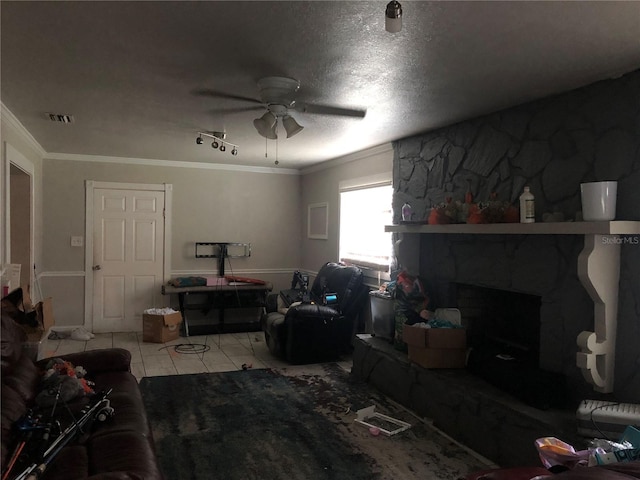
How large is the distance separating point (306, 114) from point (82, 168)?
3692 mm

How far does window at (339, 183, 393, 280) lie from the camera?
196 inches

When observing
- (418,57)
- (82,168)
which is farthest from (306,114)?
(82,168)

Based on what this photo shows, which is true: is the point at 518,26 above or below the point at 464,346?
above

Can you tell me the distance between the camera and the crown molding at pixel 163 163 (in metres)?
5.87

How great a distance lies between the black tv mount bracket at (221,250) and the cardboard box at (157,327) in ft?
3.66

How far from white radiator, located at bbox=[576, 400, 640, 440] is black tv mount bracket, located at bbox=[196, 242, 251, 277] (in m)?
5.02

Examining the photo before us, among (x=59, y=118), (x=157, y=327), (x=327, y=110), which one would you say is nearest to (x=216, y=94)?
(x=327, y=110)

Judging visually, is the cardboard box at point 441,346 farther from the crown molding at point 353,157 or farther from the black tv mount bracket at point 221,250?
the black tv mount bracket at point 221,250

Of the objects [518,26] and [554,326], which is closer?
[518,26]

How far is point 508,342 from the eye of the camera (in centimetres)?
358

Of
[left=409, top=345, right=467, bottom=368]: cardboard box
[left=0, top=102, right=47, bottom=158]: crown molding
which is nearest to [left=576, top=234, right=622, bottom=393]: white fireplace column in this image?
[left=409, top=345, right=467, bottom=368]: cardboard box

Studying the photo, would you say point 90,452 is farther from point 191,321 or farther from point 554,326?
point 191,321


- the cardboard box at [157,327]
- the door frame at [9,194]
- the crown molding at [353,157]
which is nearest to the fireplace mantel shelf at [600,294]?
the crown molding at [353,157]

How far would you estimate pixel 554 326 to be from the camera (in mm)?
3029
